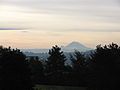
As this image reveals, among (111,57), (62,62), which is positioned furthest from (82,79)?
(62,62)

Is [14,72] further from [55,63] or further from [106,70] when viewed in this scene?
[55,63]

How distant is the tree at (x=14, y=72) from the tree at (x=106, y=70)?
9.56 m

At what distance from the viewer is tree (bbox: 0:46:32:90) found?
3703cm

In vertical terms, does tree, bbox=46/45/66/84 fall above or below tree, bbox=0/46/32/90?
above

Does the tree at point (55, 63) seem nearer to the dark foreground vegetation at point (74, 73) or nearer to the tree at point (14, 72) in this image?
the dark foreground vegetation at point (74, 73)

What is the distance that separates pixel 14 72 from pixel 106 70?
1196cm

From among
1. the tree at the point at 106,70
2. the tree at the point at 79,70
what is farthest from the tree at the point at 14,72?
the tree at the point at 79,70

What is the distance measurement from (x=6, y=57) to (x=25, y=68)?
2.43m

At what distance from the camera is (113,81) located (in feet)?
145

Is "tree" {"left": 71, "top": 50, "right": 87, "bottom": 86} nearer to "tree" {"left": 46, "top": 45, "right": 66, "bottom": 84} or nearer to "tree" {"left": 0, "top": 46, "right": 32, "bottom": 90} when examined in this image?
"tree" {"left": 46, "top": 45, "right": 66, "bottom": 84}

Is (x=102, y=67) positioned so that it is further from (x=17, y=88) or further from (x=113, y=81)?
(x=17, y=88)

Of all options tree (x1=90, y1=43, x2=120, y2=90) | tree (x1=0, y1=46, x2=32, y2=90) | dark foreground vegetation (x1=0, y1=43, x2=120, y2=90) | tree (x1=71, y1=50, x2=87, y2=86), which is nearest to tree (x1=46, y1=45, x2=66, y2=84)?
tree (x1=71, y1=50, x2=87, y2=86)

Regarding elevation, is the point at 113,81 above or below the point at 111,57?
below

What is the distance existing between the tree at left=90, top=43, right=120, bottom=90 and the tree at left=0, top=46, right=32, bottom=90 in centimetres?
956
